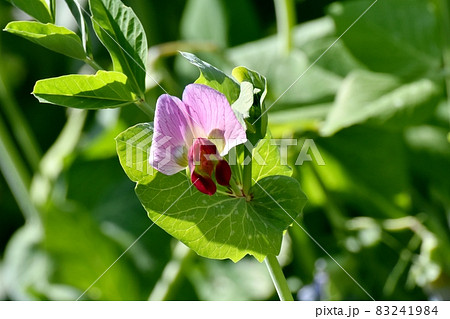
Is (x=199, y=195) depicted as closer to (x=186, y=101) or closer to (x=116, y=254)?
(x=186, y=101)

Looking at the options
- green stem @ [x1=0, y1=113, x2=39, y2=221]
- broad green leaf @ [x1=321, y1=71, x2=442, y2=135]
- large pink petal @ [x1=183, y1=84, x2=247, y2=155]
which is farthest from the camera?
green stem @ [x1=0, y1=113, x2=39, y2=221]

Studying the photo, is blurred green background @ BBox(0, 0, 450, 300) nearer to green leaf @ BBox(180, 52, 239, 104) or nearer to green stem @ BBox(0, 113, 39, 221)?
green stem @ BBox(0, 113, 39, 221)

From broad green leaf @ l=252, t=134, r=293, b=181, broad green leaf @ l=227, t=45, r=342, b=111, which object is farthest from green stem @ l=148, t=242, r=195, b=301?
broad green leaf @ l=252, t=134, r=293, b=181

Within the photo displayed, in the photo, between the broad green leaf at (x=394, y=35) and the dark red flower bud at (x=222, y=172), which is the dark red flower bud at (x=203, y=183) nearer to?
the dark red flower bud at (x=222, y=172)

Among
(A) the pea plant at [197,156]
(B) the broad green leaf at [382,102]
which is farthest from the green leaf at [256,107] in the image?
(B) the broad green leaf at [382,102]

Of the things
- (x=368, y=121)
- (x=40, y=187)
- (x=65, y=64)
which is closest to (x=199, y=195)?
(x=368, y=121)

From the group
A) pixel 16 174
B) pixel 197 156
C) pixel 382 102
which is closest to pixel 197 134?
pixel 197 156

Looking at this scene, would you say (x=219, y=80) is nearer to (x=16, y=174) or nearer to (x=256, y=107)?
(x=256, y=107)
